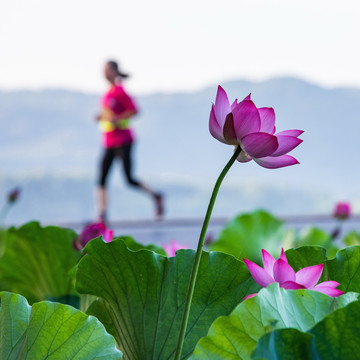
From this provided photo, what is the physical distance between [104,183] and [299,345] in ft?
19.2

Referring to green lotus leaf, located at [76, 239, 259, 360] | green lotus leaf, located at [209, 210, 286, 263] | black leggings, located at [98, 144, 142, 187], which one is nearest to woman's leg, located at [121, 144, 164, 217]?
black leggings, located at [98, 144, 142, 187]

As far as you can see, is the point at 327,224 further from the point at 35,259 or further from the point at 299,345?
the point at 299,345

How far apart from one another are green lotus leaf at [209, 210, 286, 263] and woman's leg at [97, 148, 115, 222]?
460cm

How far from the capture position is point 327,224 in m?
6.10

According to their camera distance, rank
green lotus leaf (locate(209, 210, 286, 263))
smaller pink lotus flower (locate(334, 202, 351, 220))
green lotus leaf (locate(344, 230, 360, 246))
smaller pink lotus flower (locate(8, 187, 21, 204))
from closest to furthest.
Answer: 1. green lotus leaf (locate(209, 210, 286, 263))
2. green lotus leaf (locate(344, 230, 360, 246))
3. smaller pink lotus flower (locate(8, 187, 21, 204))
4. smaller pink lotus flower (locate(334, 202, 351, 220))

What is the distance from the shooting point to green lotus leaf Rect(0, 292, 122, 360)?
0.36 metres

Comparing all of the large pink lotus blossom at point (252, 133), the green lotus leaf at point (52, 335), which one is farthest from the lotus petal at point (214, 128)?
the green lotus leaf at point (52, 335)

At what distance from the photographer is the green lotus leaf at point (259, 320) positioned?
321mm

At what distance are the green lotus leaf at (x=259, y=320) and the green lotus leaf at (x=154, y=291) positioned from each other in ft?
0.30

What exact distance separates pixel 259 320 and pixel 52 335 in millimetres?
102

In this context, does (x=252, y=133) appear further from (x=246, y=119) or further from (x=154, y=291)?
(x=154, y=291)

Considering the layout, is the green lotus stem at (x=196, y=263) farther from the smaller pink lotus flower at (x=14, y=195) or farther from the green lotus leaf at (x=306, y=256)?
the smaller pink lotus flower at (x=14, y=195)

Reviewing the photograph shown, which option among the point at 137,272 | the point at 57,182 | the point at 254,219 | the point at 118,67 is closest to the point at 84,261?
the point at 137,272

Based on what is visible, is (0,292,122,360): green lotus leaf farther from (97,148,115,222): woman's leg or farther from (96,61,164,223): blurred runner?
(97,148,115,222): woman's leg
